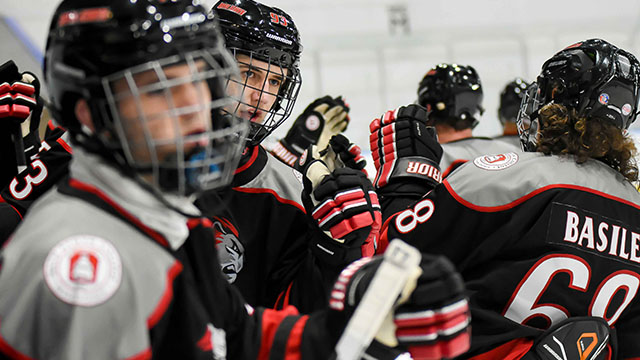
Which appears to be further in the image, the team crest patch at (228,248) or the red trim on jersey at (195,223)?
the team crest patch at (228,248)

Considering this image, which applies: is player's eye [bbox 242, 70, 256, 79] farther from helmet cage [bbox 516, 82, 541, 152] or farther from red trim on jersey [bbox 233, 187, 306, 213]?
helmet cage [bbox 516, 82, 541, 152]

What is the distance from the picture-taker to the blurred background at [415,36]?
609 centimetres

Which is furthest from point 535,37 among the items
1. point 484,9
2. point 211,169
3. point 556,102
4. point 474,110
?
point 211,169

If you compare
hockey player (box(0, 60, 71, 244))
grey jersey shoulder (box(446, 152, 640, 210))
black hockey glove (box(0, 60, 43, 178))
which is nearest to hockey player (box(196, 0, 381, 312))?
grey jersey shoulder (box(446, 152, 640, 210))

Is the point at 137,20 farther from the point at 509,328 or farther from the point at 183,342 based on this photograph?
the point at 509,328

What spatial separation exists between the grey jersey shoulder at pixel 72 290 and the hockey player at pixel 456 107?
2.35 metres

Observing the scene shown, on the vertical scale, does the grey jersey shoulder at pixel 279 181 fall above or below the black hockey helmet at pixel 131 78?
below

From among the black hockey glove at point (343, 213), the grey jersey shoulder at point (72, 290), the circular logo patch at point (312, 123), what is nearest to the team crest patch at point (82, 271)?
the grey jersey shoulder at point (72, 290)

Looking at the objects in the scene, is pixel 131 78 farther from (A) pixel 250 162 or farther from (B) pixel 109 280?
(A) pixel 250 162

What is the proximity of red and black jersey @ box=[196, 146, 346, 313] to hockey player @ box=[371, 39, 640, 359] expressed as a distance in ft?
0.74

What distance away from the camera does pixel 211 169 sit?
99 centimetres

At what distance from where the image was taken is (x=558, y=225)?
1496 millimetres

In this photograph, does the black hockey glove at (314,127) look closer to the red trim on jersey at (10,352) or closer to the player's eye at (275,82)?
the player's eye at (275,82)

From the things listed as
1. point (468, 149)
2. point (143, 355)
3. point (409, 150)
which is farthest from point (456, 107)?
point (143, 355)
